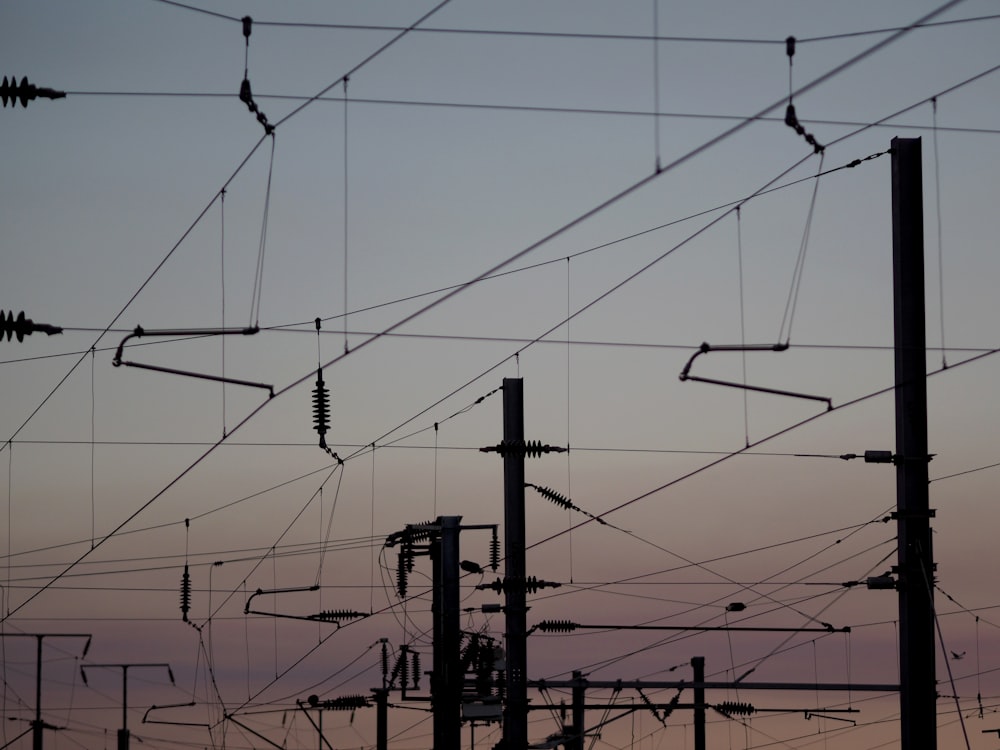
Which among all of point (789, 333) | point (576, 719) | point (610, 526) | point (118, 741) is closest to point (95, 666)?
point (118, 741)

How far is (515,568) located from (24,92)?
10.2m

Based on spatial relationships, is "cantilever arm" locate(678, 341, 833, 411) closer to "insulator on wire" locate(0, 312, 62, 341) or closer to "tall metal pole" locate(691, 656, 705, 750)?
"insulator on wire" locate(0, 312, 62, 341)

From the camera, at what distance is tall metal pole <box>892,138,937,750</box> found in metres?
18.4

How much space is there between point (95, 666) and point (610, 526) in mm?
18132

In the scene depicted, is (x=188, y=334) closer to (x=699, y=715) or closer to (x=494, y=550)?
(x=494, y=550)

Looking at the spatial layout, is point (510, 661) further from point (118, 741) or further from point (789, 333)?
point (118, 741)

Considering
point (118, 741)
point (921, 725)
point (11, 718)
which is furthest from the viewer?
point (11, 718)

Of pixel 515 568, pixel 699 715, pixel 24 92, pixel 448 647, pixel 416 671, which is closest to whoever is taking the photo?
pixel 24 92

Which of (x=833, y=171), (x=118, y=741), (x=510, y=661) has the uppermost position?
(x=833, y=171)

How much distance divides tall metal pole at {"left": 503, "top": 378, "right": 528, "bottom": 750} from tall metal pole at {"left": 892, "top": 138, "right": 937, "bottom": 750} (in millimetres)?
6602

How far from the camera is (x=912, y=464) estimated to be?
19016 millimetres

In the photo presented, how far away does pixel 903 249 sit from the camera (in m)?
19.5

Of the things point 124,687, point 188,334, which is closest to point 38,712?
point 124,687

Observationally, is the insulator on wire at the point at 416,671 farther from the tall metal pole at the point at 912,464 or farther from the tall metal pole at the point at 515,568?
the tall metal pole at the point at 912,464
